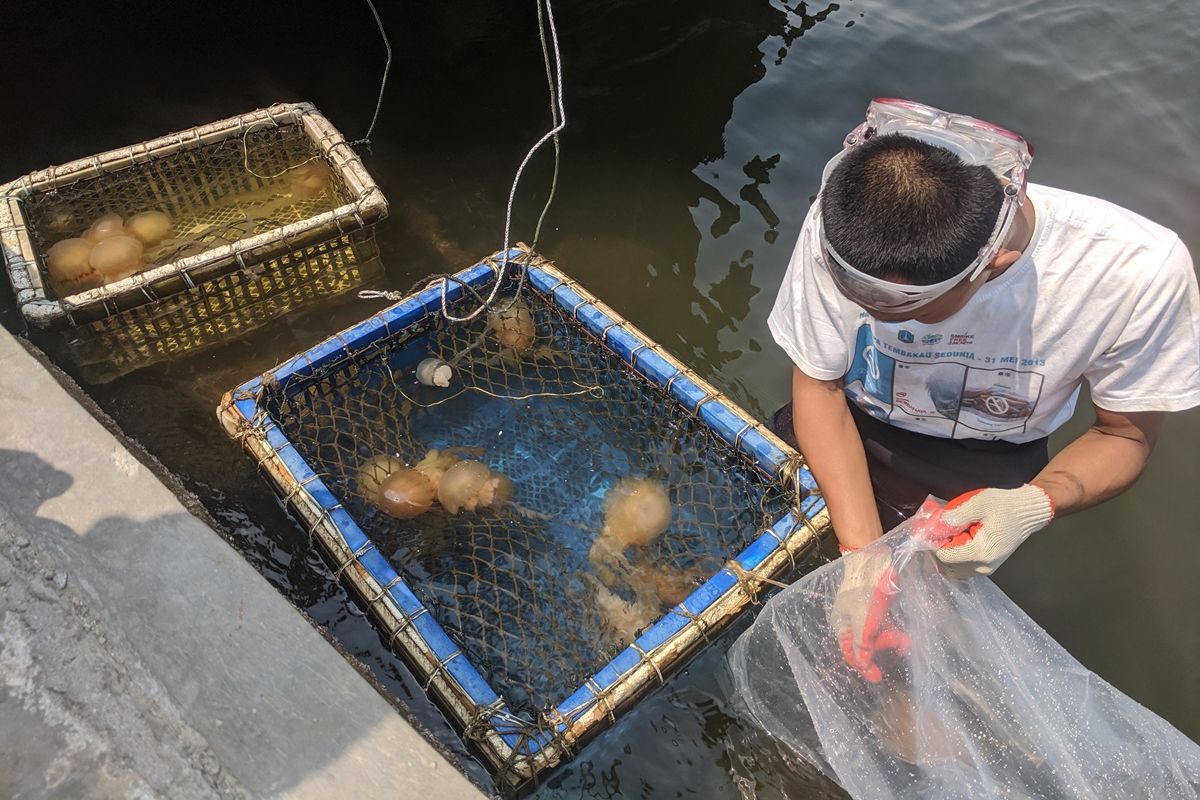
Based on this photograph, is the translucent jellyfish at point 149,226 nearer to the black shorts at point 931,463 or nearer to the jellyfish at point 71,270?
the jellyfish at point 71,270

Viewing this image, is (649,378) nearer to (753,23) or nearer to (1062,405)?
(1062,405)

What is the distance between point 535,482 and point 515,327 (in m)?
0.70

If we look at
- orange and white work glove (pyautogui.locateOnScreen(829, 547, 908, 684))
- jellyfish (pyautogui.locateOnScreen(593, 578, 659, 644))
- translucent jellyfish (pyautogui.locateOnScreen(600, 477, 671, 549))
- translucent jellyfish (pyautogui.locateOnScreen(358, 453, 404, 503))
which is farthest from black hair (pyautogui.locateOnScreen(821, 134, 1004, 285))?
translucent jellyfish (pyautogui.locateOnScreen(358, 453, 404, 503))

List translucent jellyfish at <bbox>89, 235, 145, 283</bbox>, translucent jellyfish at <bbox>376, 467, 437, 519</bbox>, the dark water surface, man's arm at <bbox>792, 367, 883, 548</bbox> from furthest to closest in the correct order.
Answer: translucent jellyfish at <bbox>89, 235, 145, 283</bbox> → the dark water surface → translucent jellyfish at <bbox>376, 467, 437, 519</bbox> → man's arm at <bbox>792, 367, 883, 548</bbox>

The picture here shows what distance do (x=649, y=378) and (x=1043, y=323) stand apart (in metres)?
1.39

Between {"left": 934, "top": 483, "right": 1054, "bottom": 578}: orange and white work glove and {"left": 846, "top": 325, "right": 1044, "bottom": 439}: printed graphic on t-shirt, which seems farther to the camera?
{"left": 846, "top": 325, "right": 1044, "bottom": 439}: printed graphic on t-shirt

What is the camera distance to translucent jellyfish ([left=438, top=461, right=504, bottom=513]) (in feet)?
10.1

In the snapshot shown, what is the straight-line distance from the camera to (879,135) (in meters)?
1.88

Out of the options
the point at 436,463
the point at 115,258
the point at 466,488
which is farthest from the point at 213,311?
the point at 466,488

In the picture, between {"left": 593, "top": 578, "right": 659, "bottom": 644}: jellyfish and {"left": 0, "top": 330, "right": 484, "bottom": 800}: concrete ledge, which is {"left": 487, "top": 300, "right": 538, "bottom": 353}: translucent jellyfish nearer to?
{"left": 593, "top": 578, "right": 659, "bottom": 644}: jellyfish

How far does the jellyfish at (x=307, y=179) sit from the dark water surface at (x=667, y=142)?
500 millimetres

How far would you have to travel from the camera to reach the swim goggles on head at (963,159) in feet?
5.83

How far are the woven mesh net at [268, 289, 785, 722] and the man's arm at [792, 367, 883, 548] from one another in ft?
1.01

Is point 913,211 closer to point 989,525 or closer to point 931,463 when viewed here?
point 989,525
